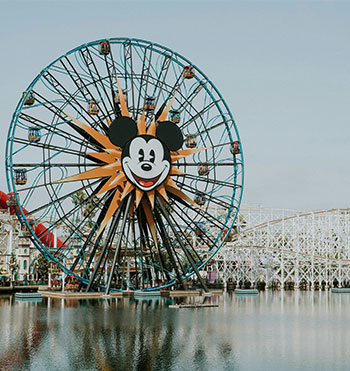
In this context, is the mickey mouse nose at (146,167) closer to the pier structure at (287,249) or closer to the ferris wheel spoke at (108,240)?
the ferris wheel spoke at (108,240)

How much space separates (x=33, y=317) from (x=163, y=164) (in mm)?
15866

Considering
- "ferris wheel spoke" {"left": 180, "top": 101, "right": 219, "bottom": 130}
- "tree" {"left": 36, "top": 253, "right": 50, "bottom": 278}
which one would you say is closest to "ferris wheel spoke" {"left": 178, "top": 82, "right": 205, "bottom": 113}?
"ferris wheel spoke" {"left": 180, "top": 101, "right": 219, "bottom": 130}

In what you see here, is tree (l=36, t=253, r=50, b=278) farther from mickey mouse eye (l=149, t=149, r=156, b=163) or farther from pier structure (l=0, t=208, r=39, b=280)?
mickey mouse eye (l=149, t=149, r=156, b=163)

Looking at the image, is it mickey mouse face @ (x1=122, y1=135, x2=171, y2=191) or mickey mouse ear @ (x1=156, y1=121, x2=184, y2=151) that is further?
mickey mouse ear @ (x1=156, y1=121, x2=184, y2=151)

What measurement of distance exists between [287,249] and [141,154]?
2998cm

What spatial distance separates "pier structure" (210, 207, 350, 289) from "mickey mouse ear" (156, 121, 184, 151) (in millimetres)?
23824

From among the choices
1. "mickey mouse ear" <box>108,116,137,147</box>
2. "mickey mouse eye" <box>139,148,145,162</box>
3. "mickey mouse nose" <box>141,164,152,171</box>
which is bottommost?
"mickey mouse nose" <box>141,164,152,171</box>

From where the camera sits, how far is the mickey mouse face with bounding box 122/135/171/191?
144ft

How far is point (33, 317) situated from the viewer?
107 feet

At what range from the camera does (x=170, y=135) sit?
4572 centimetres

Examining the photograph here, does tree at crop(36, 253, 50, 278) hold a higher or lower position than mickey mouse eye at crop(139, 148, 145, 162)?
lower

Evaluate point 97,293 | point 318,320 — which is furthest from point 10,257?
point 318,320

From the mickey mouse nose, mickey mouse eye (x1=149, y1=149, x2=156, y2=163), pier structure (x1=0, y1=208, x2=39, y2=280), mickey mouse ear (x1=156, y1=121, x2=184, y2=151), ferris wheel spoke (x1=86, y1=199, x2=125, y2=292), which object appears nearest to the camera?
ferris wheel spoke (x1=86, y1=199, x2=125, y2=292)

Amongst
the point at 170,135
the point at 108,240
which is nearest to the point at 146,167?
the point at 170,135
